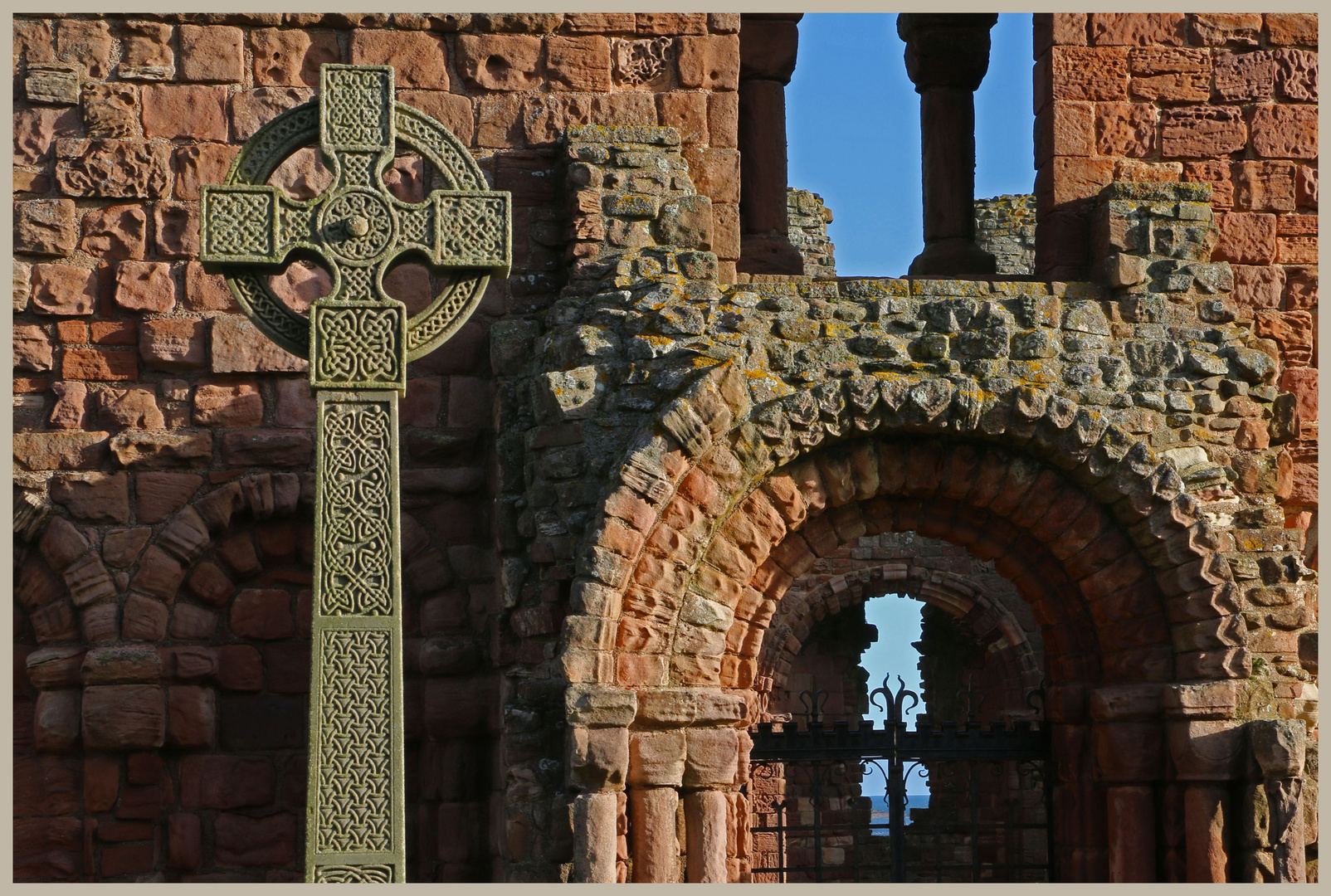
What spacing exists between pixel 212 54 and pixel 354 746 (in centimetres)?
404

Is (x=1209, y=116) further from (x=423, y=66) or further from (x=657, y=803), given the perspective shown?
(x=657, y=803)

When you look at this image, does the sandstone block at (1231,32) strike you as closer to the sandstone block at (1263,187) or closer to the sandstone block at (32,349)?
the sandstone block at (1263,187)

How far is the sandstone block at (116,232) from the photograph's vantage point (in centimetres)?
752

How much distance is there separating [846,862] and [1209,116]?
8.40 m

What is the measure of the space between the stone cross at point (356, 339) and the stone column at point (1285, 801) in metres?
3.51

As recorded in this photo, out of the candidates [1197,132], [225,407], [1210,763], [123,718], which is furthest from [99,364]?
[1197,132]

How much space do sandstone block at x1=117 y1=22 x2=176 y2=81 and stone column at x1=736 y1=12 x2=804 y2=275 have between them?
2.99 m

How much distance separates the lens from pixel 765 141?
8.93 m

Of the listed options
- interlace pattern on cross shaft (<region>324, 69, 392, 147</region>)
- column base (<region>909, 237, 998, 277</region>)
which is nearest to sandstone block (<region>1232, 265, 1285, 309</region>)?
column base (<region>909, 237, 998, 277</region>)

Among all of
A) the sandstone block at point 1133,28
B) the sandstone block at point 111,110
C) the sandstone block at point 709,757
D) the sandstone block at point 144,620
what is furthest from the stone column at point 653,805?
the sandstone block at point 1133,28

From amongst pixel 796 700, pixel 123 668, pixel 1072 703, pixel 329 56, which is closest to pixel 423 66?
pixel 329 56

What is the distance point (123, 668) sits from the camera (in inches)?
281

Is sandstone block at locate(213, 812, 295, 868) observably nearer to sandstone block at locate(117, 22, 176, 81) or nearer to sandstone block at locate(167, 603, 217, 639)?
sandstone block at locate(167, 603, 217, 639)

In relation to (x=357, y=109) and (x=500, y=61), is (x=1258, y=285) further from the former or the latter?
(x=357, y=109)
